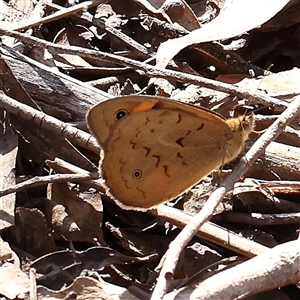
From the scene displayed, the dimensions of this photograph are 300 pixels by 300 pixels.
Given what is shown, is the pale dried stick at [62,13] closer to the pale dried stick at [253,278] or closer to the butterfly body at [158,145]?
the butterfly body at [158,145]

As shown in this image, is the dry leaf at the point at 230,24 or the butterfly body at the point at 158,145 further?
the dry leaf at the point at 230,24

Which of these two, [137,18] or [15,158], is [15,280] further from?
[137,18]

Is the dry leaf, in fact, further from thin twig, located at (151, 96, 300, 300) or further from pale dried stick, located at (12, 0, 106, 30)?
thin twig, located at (151, 96, 300, 300)

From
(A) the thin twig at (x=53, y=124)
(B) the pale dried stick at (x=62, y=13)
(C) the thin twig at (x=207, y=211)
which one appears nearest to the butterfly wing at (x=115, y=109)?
(A) the thin twig at (x=53, y=124)

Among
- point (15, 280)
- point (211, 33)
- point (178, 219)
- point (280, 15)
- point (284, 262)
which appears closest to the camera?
point (284, 262)

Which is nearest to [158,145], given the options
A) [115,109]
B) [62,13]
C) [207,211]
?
[115,109]

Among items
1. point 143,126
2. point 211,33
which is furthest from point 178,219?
point 211,33
